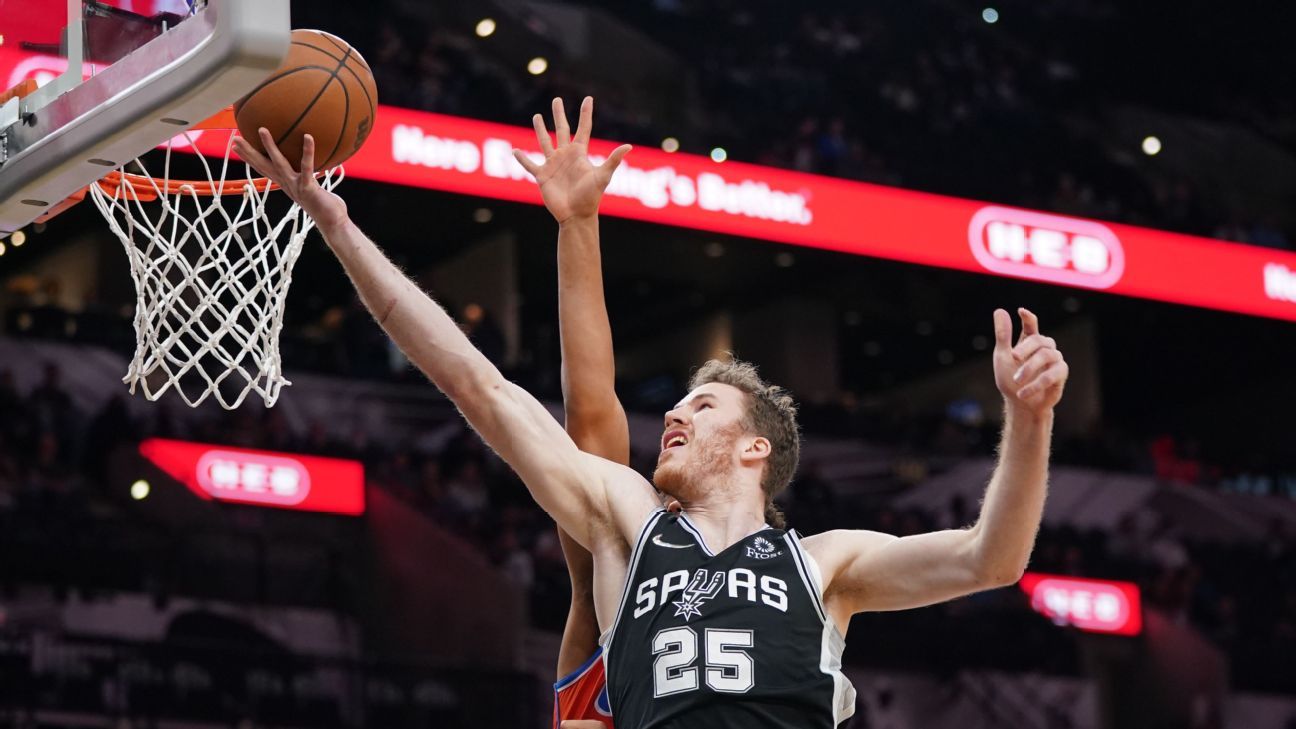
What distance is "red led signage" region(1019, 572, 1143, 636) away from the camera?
48.3 feet

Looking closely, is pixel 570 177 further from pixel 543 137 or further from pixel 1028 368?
pixel 1028 368

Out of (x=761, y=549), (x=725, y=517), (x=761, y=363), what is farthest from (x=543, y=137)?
(x=761, y=363)

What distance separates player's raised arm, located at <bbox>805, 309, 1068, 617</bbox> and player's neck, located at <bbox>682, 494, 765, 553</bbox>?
0.45 ft

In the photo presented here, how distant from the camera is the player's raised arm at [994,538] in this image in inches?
131

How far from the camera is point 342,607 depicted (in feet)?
39.3

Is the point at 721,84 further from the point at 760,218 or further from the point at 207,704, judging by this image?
the point at 207,704

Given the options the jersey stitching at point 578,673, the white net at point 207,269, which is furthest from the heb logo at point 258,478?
the jersey stitching at point 578,673

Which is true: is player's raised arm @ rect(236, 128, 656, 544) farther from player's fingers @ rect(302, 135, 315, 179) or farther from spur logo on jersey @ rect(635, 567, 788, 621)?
spur logo on jersey @ rect(635, 567, 788, 621)

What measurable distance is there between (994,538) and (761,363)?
1555 cm

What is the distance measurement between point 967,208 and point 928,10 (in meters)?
7.08

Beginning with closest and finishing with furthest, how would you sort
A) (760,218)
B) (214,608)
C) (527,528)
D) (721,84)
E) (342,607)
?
(214,608)
(342,607)
(527,528)
(760,218)
(721,84)

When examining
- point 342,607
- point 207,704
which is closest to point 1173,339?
point 342,607

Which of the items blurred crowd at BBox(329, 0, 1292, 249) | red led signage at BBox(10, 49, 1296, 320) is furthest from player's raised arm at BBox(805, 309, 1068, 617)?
blurred crowd at BBox(329, 0, 1292, 249)

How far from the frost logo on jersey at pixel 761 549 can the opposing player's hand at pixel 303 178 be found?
1.05 meters
